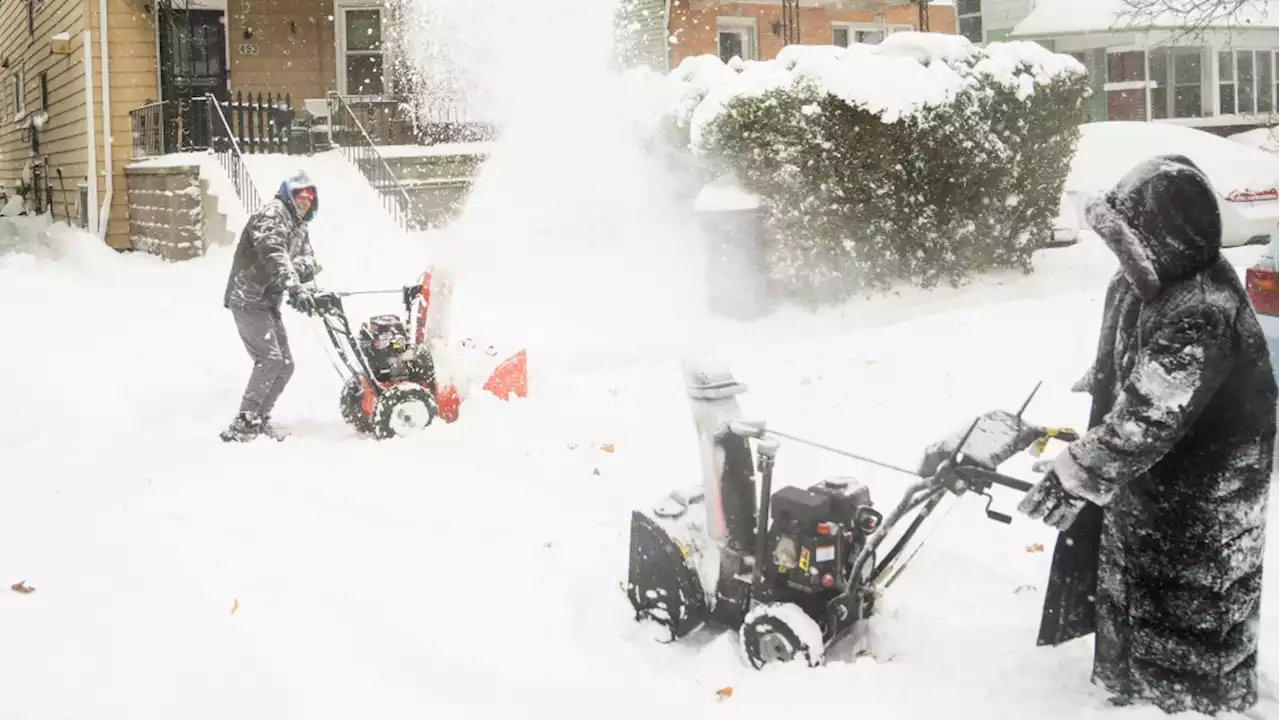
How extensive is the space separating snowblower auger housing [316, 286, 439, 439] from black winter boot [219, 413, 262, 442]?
634mm

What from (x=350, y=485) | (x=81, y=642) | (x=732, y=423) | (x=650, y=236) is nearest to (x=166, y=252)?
(x=650, y=236)

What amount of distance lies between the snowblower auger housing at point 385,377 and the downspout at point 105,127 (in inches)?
483

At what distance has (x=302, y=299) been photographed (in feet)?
23.1

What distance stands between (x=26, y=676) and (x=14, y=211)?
786 inches

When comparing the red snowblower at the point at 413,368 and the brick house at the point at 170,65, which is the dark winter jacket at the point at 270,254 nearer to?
the red snowblower at the point at 413,368

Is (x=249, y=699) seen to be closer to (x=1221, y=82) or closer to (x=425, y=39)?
(x=425, y=39)

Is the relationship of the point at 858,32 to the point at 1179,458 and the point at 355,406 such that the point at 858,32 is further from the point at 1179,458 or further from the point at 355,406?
→ the point at 1179,458

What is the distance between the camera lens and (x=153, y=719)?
3.52 m

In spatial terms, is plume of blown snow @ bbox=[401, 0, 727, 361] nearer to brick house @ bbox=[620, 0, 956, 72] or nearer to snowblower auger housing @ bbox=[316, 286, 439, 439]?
snowblower auger housing @ bbox=[316, 286, 439, 439]

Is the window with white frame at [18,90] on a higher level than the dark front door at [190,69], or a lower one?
higher

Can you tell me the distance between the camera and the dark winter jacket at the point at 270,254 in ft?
23.6

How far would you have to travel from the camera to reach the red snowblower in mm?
7176

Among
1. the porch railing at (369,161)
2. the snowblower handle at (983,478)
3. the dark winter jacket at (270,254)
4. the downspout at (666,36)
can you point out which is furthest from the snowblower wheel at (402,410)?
the downspout at (666,36)

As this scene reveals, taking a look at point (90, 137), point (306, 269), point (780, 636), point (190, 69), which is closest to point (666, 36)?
point (190, 69)
